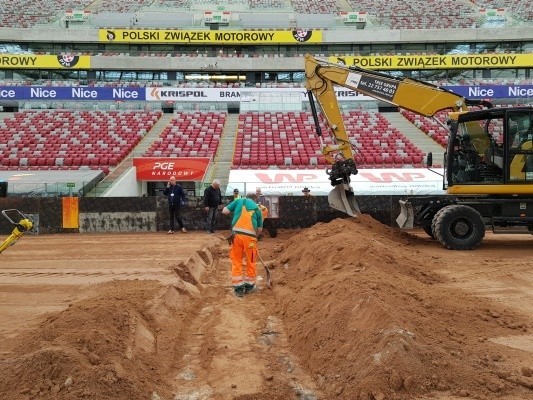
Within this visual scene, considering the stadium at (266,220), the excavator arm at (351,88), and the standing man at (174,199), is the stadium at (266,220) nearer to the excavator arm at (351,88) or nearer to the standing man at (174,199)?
the excavator arm at (351,88)

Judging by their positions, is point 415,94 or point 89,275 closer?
point 89,275

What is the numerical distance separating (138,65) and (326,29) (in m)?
16.1

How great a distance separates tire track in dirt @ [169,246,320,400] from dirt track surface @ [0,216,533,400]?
2 cm

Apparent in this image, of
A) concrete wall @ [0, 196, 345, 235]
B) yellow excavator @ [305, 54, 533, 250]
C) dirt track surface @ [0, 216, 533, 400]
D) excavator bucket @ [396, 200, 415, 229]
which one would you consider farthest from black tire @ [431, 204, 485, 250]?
concrete wall @ [0, 196, 345, 235]

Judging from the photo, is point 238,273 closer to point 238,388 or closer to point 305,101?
point 238,388

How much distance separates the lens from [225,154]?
28953mm

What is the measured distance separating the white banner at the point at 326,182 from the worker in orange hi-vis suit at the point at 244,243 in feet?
31.1

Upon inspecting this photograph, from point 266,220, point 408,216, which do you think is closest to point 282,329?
point 408,216

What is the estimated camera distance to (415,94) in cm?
1330

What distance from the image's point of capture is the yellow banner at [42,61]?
41406mm

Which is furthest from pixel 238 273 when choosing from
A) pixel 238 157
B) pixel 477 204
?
pixel 238 157

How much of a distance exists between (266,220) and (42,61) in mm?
32713

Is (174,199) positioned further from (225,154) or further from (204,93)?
(204,93)

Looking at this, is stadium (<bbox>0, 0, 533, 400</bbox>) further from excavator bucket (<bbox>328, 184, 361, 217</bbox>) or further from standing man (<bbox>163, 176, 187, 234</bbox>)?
standing man (<bbox>163, 176, 187, 234</bbox>)
